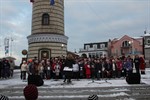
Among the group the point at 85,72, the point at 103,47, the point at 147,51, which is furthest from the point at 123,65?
the point at 103,47

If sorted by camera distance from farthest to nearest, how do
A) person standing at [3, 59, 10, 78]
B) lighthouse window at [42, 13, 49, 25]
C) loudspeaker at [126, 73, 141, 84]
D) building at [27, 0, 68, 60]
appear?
Answer: 1. lighthouse window at [42, 13, 49, 25]
2. building at [27, 0, 68, 60]
3. person standing at [3, 59, 10, 78]
4. loudspeaker at [126, 73, 141, 84]

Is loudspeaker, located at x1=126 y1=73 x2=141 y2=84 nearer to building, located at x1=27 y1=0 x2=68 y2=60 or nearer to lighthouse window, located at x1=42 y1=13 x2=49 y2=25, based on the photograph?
building, located at x1=27 y1=0 x2=68 y2=60

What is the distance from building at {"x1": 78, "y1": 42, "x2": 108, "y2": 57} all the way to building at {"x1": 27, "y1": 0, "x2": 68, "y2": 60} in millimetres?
55342

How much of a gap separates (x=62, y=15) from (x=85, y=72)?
1300 centimetres

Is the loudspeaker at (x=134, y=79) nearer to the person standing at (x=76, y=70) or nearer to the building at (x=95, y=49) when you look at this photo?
the person standing at (x=76, y=70)

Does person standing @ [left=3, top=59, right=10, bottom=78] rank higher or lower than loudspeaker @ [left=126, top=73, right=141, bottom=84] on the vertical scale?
higher

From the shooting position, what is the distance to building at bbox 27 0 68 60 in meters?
29.6

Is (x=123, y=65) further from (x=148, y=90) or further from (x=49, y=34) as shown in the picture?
(x=49, y=34)

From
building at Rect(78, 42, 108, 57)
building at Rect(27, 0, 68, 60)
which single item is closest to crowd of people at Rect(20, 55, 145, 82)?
building at Rect(27, 0, 68, 60)

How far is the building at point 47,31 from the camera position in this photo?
2959cm

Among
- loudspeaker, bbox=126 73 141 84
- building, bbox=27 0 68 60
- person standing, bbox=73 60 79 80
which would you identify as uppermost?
building, bbox=27 0 68 60

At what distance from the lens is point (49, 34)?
96.6ft

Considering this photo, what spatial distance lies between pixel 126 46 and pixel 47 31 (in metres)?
49.6

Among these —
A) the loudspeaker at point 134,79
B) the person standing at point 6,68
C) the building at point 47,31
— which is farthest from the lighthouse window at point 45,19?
the loudspeaker at point 134,79
